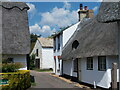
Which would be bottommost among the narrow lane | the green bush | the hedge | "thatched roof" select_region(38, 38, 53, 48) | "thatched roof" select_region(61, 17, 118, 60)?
the narrow lane

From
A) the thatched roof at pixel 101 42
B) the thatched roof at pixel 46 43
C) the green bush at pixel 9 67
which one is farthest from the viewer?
the thatched roof at pixel 46 43

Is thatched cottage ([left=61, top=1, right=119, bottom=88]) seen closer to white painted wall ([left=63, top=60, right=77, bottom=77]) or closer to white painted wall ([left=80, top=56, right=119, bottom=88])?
white painted wall ([left=80, top=56, right=119, bottom=88])

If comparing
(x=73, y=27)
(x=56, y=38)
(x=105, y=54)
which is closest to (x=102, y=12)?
(x=105, y=54)

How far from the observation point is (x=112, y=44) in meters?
14.2

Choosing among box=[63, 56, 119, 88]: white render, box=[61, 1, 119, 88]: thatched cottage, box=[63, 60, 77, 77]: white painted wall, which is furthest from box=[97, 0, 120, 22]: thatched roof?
box=[63, 60, 77, 77]: white painted wall

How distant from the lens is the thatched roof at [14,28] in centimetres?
1688

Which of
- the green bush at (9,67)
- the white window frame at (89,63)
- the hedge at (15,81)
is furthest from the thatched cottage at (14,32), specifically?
the white window frame at (89,63)

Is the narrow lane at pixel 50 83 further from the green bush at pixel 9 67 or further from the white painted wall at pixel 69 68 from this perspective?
the green bush at pixel 9 67

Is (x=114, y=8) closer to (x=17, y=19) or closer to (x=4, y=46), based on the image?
(x=4, y=46)

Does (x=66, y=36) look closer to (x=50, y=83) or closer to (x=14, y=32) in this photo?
(x=50, y=83)

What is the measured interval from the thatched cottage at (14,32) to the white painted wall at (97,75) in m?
4.38

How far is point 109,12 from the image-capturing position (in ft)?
21.9

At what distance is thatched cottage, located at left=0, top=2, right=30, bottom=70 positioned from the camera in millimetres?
16797

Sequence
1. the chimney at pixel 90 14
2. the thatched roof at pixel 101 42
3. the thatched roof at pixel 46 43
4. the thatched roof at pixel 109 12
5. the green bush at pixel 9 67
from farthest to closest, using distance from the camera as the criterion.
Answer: the thatched roof at pixel 46 43 → the chimney at pixel 90 14 → the green bush at pixel 9 67 → the thatched roof at pixel 101 42 → the thatched roof at pixel 109 12
